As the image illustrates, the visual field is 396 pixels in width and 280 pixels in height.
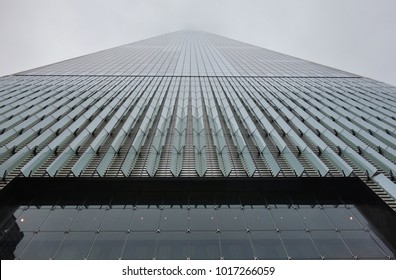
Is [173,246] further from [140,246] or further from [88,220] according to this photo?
[88,220]

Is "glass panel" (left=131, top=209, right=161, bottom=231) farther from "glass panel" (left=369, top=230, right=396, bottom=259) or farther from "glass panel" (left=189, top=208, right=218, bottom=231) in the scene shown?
"glass panel" (left=369, top=230, right=396, bottom=259)

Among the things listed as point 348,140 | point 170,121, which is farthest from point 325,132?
point 170,121

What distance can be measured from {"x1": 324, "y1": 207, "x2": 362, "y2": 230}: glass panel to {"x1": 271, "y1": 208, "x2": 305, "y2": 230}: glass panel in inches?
51.3

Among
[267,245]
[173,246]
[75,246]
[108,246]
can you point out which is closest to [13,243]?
[75,246]

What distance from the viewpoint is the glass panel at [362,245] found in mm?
8797

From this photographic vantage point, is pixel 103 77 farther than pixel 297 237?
Yes

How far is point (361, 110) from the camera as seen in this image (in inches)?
822

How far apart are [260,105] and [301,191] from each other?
38.2 feet

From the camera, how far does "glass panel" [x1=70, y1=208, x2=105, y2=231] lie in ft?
32.2

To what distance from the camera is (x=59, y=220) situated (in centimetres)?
1014

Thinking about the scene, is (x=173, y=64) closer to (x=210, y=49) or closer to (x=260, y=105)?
(x=210, y=49)

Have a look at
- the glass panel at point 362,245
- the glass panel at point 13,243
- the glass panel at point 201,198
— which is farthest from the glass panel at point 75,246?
the glass panel at point 362,245

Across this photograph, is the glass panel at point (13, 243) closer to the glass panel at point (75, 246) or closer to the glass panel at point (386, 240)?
the glass panel at point (75, 246)

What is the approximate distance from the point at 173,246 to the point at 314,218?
5347 millimetres
